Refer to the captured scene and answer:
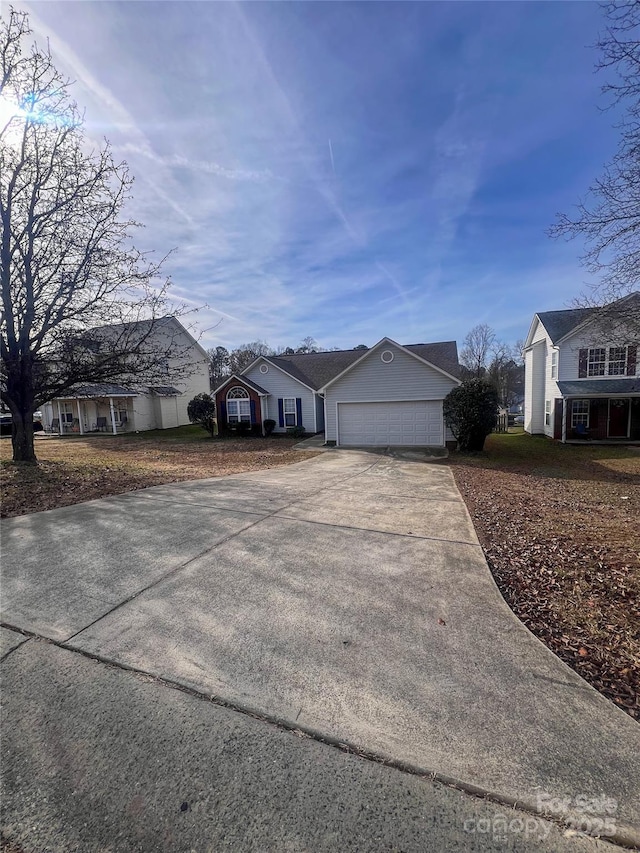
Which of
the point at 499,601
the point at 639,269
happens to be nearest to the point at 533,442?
the point at 639,269

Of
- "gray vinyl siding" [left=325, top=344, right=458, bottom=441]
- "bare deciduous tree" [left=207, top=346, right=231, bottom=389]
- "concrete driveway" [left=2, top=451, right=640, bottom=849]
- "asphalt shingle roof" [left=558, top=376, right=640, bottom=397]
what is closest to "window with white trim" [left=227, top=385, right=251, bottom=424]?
"gray vinyl siding" [left=325, top=344, right=458, bottom=441]

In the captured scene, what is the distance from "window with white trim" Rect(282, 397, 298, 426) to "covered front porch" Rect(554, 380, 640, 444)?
14287 mm

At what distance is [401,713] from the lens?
91.3 inches

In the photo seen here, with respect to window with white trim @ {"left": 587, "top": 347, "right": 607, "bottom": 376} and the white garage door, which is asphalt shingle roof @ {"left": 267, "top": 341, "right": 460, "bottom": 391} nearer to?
the white garage door

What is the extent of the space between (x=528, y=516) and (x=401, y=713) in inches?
205

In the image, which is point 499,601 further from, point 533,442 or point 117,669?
point 533,442

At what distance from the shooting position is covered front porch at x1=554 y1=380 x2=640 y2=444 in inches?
768

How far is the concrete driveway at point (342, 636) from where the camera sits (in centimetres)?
207

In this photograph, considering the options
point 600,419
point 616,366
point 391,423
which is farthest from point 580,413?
point 391,423

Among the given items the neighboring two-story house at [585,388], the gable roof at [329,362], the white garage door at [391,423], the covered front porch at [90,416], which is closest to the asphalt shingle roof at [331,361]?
the gable roof at [329,362]

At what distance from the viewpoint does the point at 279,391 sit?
22688 millimetres

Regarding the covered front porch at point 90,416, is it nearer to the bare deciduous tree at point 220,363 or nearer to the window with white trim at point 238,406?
the window with white trim at point 238,406

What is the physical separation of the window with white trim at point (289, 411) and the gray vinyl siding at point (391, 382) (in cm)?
485

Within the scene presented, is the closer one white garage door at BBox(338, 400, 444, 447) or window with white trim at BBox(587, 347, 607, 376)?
white garage door at BBox(338, 400, 444, 447)
